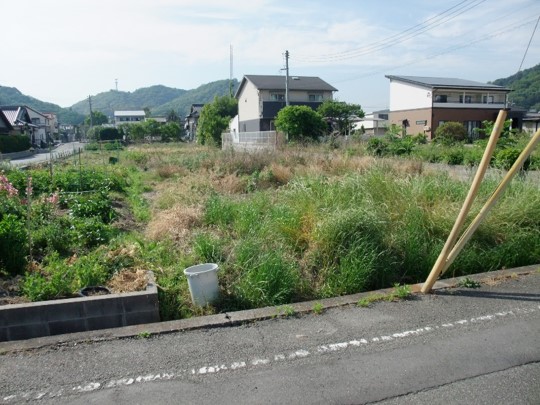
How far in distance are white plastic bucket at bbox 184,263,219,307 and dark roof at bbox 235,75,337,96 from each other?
37.9 metres

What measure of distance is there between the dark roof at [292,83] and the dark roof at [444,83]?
7.99 m

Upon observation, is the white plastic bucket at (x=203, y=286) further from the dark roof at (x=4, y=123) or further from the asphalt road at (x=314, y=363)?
the dark roof at (x=4, y=123)

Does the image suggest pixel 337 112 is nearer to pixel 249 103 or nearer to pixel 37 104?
pixel 249 103

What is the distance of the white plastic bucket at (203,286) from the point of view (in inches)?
160

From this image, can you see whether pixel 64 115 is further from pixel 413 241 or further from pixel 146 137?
pixel 413 241

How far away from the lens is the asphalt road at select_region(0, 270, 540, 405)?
2.76m

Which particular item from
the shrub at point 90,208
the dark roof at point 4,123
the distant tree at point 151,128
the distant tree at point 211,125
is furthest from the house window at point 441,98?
the dark roof at point 4,123

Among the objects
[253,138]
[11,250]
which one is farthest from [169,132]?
[11,250]

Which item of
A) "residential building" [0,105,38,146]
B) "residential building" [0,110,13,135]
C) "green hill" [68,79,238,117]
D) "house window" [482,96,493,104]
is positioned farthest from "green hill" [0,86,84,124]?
"house window" [482,96,493,104]

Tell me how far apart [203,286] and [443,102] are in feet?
139

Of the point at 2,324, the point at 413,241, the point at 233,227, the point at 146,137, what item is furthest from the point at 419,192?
the point at 146,137

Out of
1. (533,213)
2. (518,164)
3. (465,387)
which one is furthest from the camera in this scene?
(533,213)

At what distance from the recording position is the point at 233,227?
20.2 ft

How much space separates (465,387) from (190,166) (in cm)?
1287
